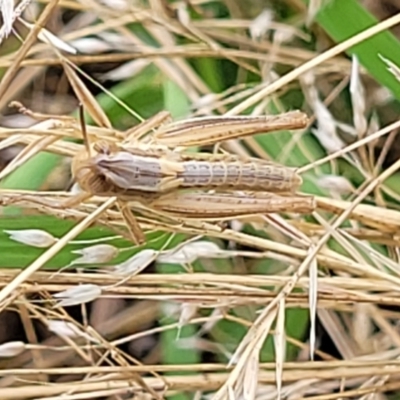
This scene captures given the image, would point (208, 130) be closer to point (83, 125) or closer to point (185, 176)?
point (185, 176)

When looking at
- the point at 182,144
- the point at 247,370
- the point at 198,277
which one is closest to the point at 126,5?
the point at 182,144

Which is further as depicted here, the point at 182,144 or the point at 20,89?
the point at 20,89

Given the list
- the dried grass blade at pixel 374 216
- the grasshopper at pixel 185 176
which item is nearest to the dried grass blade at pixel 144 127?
the grasshopper at pixel 185 176

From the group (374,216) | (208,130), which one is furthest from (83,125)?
(374,216)

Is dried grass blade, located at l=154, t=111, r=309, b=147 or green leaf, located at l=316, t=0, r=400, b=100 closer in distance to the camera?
dried grass blade, located at l=154, t=111, r=309, b=147

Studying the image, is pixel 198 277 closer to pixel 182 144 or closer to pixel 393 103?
pixel 182 144

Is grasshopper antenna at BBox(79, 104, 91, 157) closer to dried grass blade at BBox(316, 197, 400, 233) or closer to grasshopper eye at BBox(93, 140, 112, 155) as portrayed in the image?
grasshopper eye at BBox(93, 140, 112, 155)

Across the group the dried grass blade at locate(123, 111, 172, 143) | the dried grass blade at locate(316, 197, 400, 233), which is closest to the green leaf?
the dried grass blade at locate(316, 197, 400, 233)
